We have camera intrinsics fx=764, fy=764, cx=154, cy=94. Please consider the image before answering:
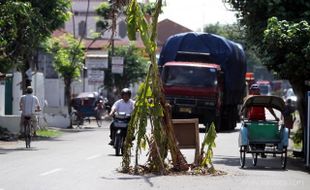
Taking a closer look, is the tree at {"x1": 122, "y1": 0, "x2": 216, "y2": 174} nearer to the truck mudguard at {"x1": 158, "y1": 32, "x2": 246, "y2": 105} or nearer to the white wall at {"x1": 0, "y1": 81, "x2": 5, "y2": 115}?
the truck mudguard at {"x1": 158, "y1": 32, "x2": 246, "y2": 105}

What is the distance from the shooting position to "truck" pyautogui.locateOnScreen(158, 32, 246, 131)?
3191 centimetres

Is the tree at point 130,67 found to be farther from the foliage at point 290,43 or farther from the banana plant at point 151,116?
the banana plant at point 151,116

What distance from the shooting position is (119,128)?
2045 centimetres

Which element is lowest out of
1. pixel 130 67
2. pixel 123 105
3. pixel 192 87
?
pixel 123 105

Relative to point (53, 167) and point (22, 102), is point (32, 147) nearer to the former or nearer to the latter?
point (22, 102)

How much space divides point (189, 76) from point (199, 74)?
1.43 feet

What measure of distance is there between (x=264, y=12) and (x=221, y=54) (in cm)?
1235

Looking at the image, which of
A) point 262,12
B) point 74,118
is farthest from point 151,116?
point 74,118

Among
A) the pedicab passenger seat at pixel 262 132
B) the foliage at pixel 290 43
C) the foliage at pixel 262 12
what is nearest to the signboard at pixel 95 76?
the foliage at pixel 262 12

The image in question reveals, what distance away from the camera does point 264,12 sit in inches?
818

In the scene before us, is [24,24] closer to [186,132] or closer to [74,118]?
[186,132]

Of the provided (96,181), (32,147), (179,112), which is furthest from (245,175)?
(179,112)

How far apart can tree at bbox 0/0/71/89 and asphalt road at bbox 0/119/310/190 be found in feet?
16.2

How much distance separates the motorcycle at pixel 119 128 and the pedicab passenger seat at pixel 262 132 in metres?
3.75
